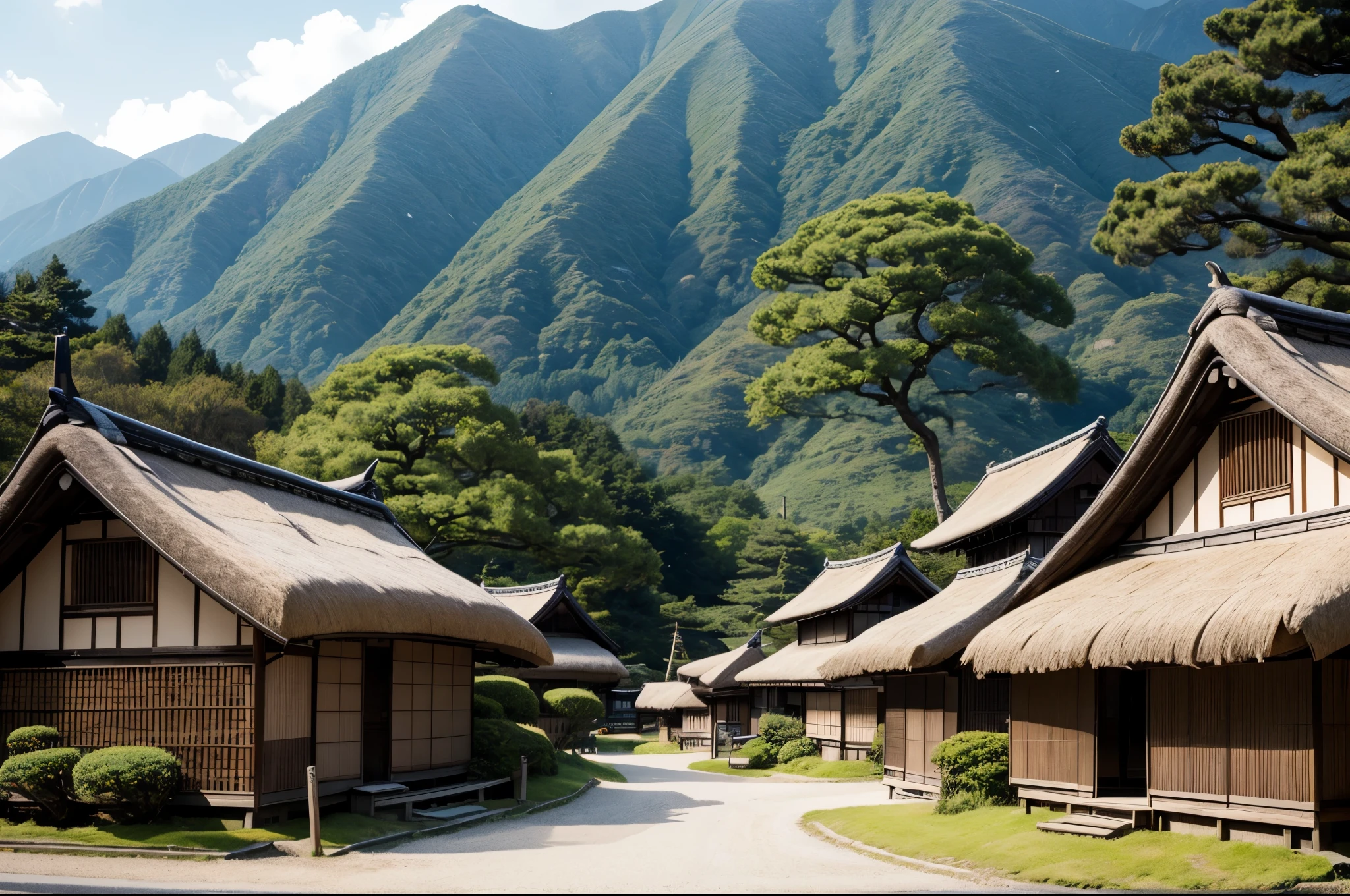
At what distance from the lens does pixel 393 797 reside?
1942 centimetres

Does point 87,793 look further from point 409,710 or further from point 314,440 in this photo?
point 314,440

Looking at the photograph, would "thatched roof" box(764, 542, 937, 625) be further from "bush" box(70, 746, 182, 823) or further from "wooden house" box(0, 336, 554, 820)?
"bush" box(70, 746, 182, 823)

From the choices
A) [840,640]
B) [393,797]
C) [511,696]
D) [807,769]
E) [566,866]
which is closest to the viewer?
[566,866]

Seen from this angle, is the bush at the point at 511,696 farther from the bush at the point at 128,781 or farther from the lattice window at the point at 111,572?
the bush at the point at 128,781

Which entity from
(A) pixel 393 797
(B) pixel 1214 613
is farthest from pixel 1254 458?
(A) pixel 393 797

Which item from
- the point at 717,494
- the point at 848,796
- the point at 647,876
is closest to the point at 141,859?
the point at 647,876

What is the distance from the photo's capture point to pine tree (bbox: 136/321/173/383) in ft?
204

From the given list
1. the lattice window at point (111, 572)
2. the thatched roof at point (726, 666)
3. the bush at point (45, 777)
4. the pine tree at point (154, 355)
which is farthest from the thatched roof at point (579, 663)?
the pine tree at point (154, 355)

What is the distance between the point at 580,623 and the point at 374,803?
24254 mm

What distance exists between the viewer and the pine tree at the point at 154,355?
204 feet

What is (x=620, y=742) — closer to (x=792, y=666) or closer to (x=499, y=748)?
(x=792, y=666)

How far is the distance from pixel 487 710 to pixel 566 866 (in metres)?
11.1

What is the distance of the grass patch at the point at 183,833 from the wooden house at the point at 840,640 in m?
17.8

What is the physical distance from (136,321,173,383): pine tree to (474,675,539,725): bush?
128 feet
